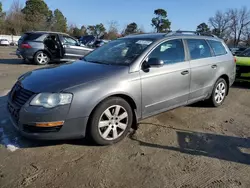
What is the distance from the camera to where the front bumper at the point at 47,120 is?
2982 mm

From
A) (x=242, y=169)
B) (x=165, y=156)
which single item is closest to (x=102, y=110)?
(x=165, y=156)

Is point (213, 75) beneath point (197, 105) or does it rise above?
above

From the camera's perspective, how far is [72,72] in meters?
3.56

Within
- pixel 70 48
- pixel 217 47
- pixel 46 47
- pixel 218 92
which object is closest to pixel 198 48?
pixel 217 47

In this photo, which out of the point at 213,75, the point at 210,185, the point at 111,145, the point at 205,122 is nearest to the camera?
the point at 210,185

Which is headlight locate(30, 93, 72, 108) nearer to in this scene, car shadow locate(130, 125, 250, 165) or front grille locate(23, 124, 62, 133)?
front grille locate(23, 124, 62, 133)

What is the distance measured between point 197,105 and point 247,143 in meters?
1.87

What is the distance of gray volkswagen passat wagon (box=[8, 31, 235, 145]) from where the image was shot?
120 inches

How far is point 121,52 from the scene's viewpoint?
412cm

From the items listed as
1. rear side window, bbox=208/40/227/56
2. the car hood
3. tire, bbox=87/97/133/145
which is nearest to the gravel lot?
tire, bbox=87/97/133/145

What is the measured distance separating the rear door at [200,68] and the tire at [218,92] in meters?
0.26

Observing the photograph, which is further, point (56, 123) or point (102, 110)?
point (102, 110)

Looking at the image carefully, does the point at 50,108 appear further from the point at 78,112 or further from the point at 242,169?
the point at 242,169

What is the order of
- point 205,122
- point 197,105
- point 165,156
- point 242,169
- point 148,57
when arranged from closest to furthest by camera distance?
point 242,169 → point 165,156 → point 148,57 → point 205,122 → point 197,105
